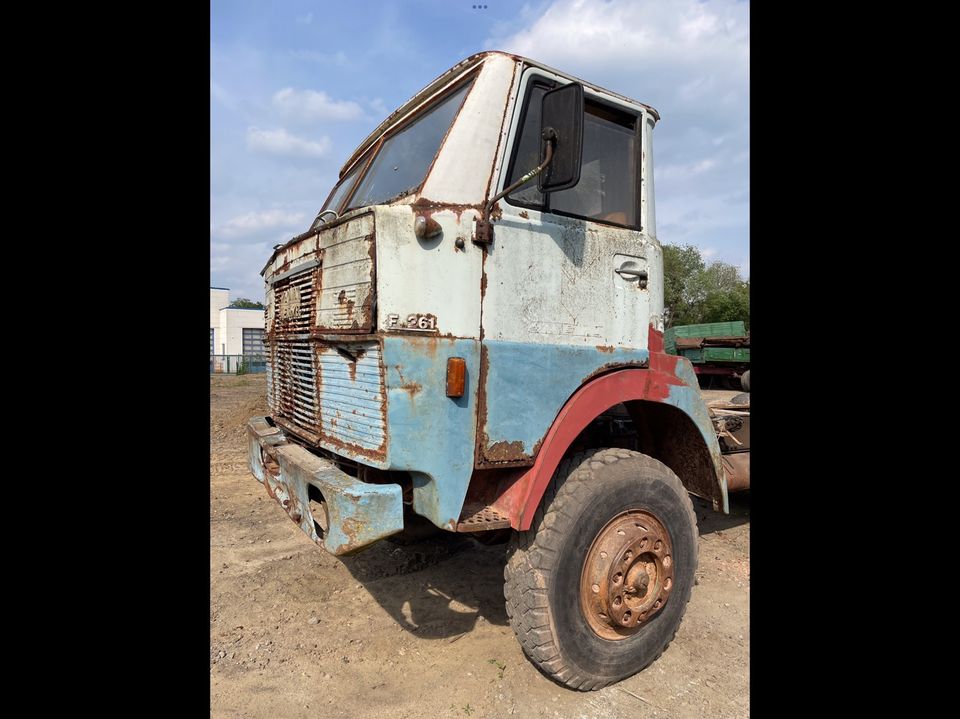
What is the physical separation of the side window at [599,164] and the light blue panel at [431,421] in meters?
0.90

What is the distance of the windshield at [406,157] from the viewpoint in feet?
8.73

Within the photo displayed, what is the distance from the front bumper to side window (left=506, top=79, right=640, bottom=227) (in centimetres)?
151

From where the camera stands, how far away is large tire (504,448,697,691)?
8.24ft

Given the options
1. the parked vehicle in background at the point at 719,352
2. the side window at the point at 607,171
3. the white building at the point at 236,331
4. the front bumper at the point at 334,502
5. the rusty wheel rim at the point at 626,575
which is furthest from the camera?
the white building at the point at 236,331

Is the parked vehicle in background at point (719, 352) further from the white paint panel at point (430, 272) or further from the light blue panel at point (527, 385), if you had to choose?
the white paint panel at point (430, 272)

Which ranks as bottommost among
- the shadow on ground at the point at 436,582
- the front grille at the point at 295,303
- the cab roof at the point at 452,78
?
the shadow on ground at the point at 436,582

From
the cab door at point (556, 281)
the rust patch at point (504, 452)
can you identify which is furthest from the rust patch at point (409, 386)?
the rust patch at point (504, 452)

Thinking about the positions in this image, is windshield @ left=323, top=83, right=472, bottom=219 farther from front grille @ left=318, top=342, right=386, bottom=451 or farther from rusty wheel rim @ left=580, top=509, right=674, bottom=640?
rusty wheel rim @ left=580, top=509, right=674, bottom=640

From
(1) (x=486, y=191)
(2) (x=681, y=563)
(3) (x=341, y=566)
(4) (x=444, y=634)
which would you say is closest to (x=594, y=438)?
(2) (x=681, y=563)

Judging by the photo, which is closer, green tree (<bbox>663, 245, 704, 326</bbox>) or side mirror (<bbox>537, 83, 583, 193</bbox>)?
side mirror (<bbox>537, 83, 583, 193</bbox>)

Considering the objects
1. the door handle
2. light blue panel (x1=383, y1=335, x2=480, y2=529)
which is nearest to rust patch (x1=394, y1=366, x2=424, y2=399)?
light blue panel (x1=383, y1=335, x2=480, y2=529)

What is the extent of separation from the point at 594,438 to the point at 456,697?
5.46 feet

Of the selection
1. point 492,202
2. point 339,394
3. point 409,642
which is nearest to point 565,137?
point 492,202

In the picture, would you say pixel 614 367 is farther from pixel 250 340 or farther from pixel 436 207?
pixel 250 340
